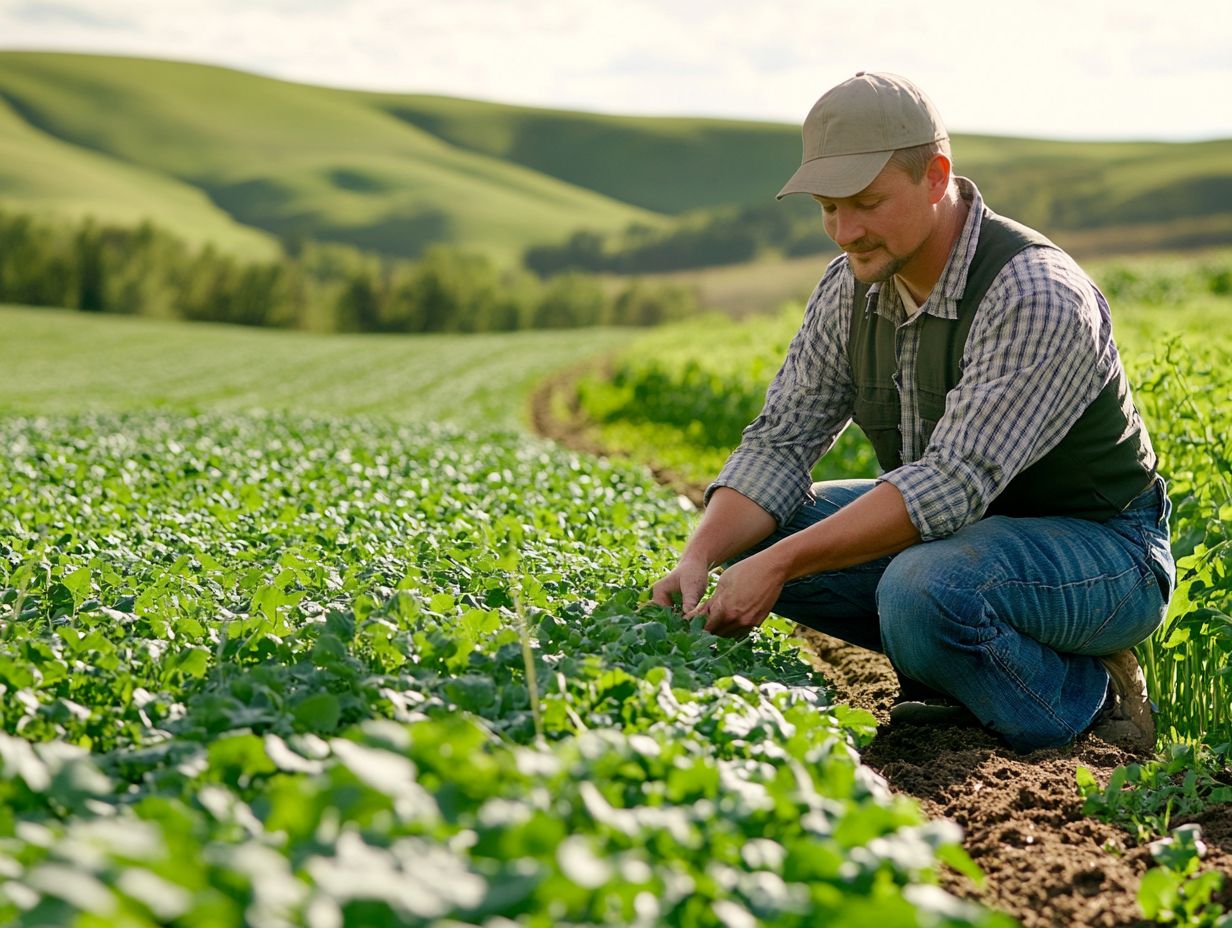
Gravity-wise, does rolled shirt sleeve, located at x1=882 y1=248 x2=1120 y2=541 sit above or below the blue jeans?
above

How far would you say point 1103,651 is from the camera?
4.06m

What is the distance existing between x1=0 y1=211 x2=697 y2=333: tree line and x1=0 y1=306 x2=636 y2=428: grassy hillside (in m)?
11.2

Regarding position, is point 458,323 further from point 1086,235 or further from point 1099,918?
point 1099,918

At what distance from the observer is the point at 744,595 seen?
3607 millimetres

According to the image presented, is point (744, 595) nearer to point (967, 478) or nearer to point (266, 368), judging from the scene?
point (967, 478)

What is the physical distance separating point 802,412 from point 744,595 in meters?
1.03

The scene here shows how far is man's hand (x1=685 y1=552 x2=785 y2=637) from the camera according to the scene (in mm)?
3604

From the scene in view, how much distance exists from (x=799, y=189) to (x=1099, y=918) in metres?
2.07

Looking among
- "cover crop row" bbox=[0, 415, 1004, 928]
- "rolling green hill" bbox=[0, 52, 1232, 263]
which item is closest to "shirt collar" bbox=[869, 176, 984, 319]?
"cover crop row" bbox=[0, 415, 1004, 928]

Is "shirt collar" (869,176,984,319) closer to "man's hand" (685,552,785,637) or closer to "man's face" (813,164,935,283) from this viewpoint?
"man's face" (813,164,935,283)

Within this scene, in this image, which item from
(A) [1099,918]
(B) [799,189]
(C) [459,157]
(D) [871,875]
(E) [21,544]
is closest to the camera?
(D) [871,875]

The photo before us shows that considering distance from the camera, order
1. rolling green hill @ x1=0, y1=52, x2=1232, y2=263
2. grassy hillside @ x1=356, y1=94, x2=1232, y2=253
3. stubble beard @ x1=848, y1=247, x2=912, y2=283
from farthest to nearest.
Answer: rolling green hill @ x1=0, y1=52, x2=1232, y2=263
grassy hillside @ x1=356, y1=94, x2=1232, y2=253
stubble beard @ x1=848, y1=247, x2=912, y2=283

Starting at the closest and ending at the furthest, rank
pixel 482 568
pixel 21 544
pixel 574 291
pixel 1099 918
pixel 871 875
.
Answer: pixel 871 875 < pixel 1099 918 < pixel 482 568 < pixel 21 544 < pixel 574 291

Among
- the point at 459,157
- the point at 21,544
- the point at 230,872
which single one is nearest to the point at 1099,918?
the point at 230,872
